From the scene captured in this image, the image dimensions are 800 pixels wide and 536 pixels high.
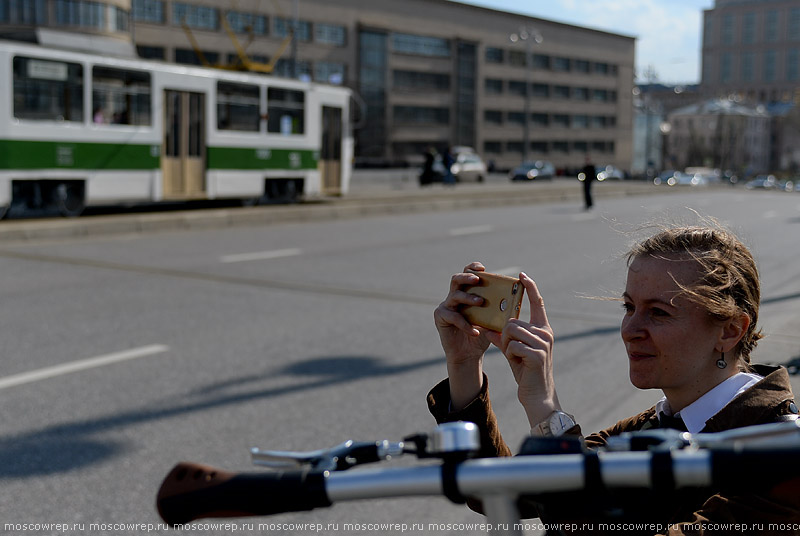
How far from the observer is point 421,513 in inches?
181

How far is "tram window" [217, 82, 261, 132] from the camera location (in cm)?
2316

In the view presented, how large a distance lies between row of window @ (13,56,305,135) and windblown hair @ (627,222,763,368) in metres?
18.0

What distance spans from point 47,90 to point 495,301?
60.8 ft

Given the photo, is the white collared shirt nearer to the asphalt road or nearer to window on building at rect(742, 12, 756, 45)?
the asphalt road

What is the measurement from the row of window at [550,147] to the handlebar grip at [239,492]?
10250cm

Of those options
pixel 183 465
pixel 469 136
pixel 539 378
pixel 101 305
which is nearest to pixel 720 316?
pixel 539 378

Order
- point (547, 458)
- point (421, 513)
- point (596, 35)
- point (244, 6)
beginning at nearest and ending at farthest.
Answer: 1. point (547, 458)
2. point (421, 513)
3. point (244, 6)
4. point (596, 35)

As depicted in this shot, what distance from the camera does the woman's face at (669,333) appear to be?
2139 mm

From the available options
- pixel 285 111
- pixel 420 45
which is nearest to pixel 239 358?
pixel 285 111

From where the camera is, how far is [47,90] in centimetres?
1902

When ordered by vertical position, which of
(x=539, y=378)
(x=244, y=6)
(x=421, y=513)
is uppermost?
(x=244, y=6)

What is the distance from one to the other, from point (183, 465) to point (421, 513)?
3.51 metres

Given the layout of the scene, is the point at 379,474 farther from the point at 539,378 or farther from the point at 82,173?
the point at 82,173

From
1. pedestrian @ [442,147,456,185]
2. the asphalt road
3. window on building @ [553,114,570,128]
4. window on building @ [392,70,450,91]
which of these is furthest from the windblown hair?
window on building @ [553,114,570,128]
